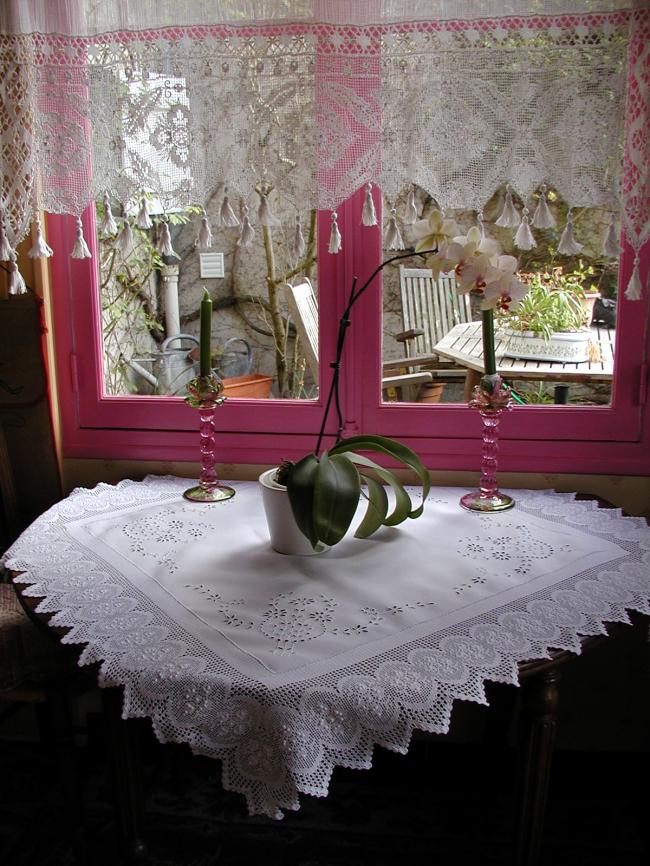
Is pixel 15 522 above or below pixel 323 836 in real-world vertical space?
above

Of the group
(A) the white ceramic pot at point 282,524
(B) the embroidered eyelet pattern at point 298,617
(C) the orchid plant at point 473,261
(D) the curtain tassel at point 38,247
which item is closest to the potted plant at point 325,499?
(A) the white ceramic pot at point 282,524

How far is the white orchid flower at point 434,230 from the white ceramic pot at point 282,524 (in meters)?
0.55

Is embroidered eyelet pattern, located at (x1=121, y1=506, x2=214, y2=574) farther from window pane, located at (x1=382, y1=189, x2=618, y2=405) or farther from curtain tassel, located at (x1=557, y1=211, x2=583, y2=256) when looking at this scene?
curtain tassel, located at (x1=557, y1=211, x2=583, y2=256)

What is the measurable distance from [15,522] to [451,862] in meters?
1.28

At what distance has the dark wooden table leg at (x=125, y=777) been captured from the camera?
155cm

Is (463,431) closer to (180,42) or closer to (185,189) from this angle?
(185,189)

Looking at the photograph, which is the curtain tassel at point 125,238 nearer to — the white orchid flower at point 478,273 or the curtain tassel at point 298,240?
the curtain tassel at point 298,240

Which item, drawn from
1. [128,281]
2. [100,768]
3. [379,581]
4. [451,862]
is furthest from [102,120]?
[451,862]

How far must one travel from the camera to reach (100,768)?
224 centimetres

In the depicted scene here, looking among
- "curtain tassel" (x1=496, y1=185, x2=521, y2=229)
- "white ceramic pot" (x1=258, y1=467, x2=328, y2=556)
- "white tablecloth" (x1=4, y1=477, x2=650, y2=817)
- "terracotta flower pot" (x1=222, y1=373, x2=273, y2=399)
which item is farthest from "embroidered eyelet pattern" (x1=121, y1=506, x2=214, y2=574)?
"curtain tassel" (x1=496, y1=185, x2=521, y2=229)

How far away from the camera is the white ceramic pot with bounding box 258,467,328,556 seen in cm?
158

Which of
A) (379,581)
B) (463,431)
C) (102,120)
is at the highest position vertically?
(102,120)

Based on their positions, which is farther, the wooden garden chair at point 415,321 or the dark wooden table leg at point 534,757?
the wooden garden chair at point 415,321

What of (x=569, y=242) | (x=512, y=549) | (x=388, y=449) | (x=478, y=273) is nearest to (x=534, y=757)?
(x=512, y=549)
